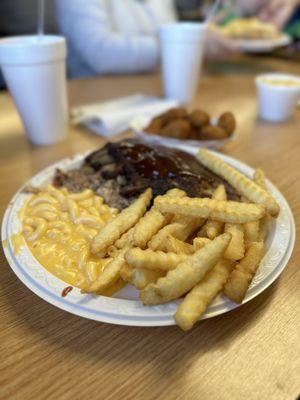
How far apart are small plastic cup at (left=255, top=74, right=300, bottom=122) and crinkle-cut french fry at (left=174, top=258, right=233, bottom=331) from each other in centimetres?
134

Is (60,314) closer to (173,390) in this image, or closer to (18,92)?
(173,390)

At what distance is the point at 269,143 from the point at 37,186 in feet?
3.61

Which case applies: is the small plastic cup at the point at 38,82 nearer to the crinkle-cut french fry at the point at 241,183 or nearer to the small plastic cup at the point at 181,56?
the small plastic cup at the point at 181,56

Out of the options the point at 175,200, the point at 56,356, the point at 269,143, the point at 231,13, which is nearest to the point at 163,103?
the point at 269,143

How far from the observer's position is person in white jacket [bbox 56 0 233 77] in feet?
8.21

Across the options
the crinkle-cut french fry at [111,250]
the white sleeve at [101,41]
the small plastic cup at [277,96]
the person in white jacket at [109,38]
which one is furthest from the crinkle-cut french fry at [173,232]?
the white sleeve at [101,41]

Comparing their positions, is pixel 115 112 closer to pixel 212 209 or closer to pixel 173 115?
pixel 173 115

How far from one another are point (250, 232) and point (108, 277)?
366mm

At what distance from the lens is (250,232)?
0.85 meters

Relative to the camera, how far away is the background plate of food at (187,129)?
1.49m

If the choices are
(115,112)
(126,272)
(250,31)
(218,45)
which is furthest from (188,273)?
(250,31)

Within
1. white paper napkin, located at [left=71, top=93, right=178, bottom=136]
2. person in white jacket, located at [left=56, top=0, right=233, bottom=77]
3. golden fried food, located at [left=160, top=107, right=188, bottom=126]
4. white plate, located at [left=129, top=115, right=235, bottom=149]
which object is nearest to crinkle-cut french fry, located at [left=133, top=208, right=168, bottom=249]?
white plate, located at [left=129, top=115, right=235, bottom=149]

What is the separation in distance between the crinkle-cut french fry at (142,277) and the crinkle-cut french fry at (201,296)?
0.30 feet

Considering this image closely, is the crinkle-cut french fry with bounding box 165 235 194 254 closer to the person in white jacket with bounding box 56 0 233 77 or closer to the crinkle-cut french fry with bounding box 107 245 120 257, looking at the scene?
the crinkle-cut french fry with bounding box 107 245 120 257
